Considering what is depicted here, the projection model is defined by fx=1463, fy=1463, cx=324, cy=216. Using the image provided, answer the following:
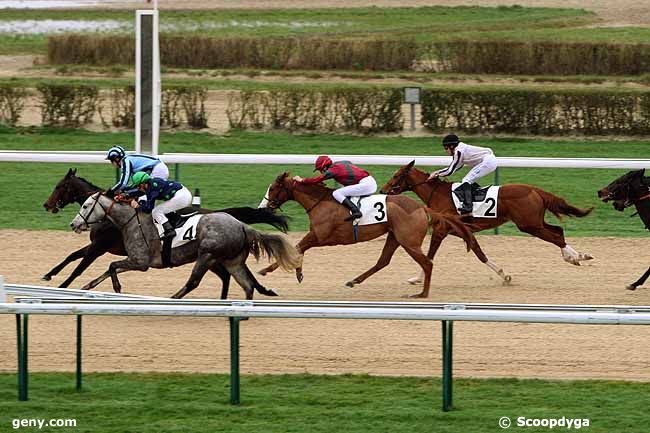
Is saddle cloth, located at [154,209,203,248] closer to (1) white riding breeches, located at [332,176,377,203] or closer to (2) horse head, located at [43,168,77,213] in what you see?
(2) horse head, located at [43,168,77,213]

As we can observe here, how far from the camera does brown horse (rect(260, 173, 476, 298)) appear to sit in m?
11.1

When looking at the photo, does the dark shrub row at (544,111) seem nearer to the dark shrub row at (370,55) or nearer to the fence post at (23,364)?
the dark shrub row at (370,55)

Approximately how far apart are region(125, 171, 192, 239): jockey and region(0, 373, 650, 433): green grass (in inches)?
85.5

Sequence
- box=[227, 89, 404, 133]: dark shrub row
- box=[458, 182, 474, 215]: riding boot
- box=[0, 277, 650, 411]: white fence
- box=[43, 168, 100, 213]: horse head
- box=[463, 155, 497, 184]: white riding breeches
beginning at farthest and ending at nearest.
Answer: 1. box=[227, 89, 404, 133]: dark shrub row
2. box=[463, 155, 497, 184]: white riding breeches
3. box=[458, 182, 474, 215]: riding boot
4. box=[43, 168, 100, 213]: horse head
5. box=[0, 277, 650, 411]: white fence

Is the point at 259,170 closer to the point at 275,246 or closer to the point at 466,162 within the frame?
the point at 466,162

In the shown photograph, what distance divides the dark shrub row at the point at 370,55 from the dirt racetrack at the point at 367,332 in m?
12.3

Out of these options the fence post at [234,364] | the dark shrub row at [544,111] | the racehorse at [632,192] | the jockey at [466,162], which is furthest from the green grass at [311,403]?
the dark shrub row at [544,111]

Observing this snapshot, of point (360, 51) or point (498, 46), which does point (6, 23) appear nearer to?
point (360, 51)

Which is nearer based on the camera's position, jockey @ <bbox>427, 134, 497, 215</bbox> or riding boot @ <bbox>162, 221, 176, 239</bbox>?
riding boot @ <bbox>162, 221, 176, 239</bbox>

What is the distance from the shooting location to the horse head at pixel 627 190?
1161 cm

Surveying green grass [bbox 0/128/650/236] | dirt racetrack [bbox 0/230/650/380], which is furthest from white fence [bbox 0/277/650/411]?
green grass [bbox 0/128/650/236]

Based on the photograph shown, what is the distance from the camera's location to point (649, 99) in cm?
1919

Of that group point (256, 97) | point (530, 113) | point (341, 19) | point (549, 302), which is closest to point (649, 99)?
point (530, 113)

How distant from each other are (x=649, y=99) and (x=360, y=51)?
7341mm
